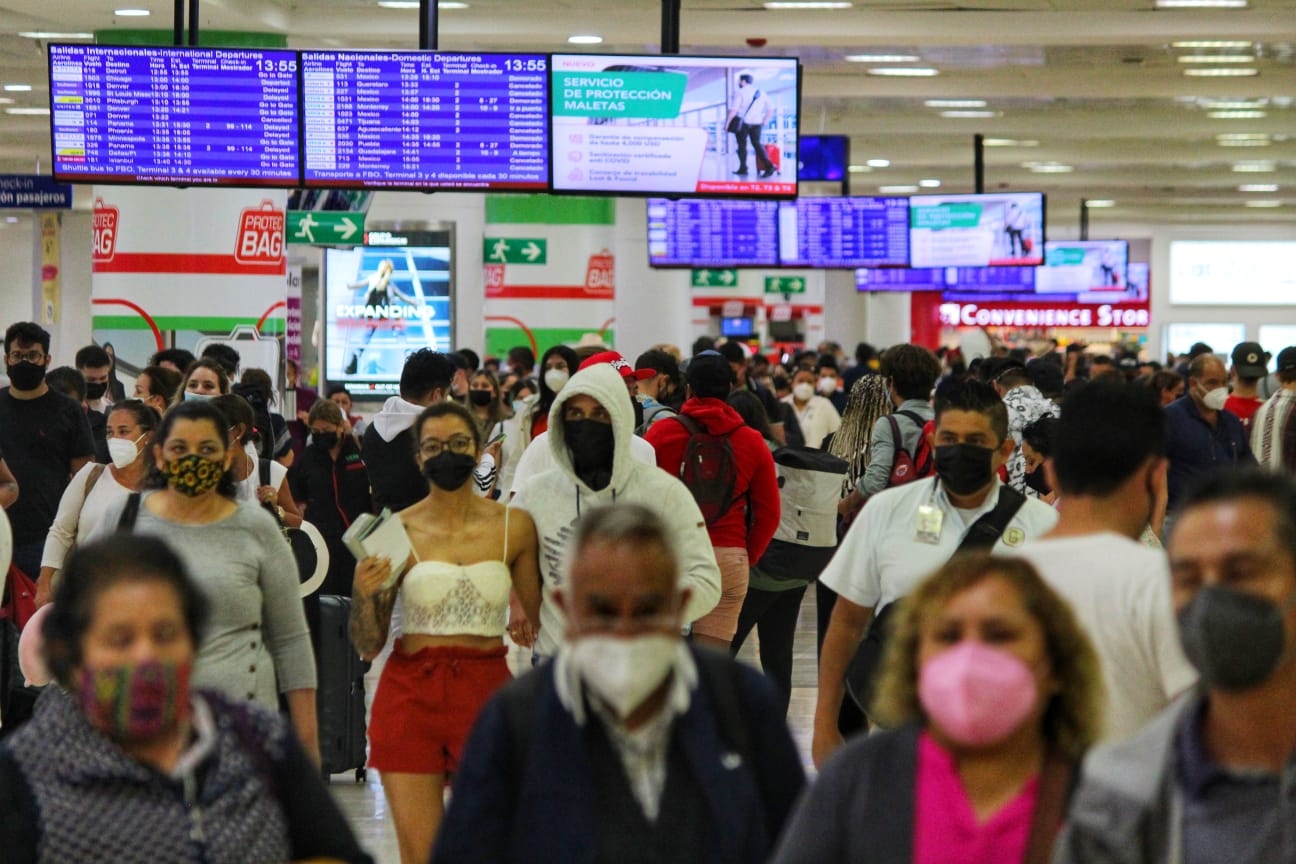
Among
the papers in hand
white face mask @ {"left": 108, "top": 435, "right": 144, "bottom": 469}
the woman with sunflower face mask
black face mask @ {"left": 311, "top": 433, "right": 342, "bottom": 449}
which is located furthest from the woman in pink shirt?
black face mask @ {"left": 311, "top": 433, "right": 342, "bottom": 449}

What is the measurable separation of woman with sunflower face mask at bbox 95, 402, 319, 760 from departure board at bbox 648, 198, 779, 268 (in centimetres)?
1241

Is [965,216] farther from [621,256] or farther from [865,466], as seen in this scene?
[865,466]

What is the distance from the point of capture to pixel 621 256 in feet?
68.9

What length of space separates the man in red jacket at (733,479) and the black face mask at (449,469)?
86.1 inches

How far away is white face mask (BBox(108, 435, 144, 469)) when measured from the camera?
5973 millimetres

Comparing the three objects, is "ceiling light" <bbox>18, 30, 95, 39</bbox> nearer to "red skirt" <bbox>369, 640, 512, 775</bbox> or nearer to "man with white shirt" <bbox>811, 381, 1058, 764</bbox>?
"red skirt" <bbox>369, 640, 512, 775</bbox>

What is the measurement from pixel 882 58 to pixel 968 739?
50.5 ft

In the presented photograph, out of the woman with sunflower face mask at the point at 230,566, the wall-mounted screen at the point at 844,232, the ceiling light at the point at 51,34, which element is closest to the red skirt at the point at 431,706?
the woman with sunflower face mask at the point at 230,566

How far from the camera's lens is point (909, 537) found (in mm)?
4234

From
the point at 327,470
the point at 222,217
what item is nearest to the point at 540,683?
the point at 327,470

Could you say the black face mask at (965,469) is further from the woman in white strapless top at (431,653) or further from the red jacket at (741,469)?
the red jacket at (741,469)

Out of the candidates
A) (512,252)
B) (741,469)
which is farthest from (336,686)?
(512,252)

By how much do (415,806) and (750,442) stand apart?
9.25 ft

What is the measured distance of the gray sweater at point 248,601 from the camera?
4176 mm
